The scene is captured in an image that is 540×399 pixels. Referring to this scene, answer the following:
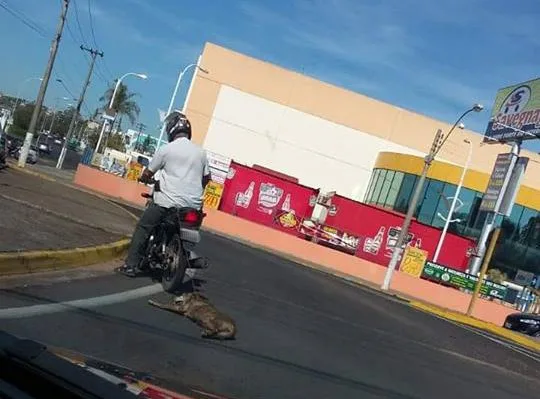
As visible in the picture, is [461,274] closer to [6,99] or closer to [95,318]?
[95,318]

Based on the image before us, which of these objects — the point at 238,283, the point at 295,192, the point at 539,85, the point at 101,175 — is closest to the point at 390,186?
the point at 539,85

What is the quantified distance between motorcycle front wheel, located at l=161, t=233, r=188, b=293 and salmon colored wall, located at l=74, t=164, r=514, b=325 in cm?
2193

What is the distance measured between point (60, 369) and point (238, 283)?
7.06 metres

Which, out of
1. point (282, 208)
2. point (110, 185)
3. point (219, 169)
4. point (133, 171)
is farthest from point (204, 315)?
point (133, 171)

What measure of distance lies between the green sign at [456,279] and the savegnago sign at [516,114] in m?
11.4

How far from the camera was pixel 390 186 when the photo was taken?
59.1 meters

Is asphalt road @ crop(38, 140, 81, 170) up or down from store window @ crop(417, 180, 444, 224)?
down

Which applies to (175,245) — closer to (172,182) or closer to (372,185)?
(172,182)

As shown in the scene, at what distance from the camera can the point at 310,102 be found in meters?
66.7

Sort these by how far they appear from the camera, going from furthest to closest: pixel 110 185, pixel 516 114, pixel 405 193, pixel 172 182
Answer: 1. pixel 405 193
2. pixel 516 114
3. pixel 110 185
4. pixel 172 182

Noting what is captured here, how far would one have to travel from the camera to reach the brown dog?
5.84 meters

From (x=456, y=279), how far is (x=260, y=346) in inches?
1058

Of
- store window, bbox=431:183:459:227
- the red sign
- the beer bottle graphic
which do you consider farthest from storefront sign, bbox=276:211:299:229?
store window, bbox=431:183:459:227

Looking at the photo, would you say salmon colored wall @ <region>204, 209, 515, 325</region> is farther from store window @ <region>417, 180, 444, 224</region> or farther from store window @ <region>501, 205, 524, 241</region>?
store window @ <region>501, 205, 524, 241</region>
